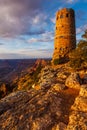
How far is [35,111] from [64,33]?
147 ft

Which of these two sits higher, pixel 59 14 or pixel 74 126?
pixel 59 14

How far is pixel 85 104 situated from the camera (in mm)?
16172

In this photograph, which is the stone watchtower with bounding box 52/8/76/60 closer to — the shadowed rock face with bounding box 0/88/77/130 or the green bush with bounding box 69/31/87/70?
the green bush with bounding box 69/31/87/70

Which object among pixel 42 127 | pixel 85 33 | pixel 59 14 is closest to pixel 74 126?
pixel 42 127

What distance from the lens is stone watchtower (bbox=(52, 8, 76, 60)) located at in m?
58.4

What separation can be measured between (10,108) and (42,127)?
135 inches

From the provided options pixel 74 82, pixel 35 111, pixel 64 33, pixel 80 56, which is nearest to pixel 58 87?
pixel 74 82

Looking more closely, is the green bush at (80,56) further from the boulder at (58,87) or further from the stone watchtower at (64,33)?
the boulder at (58,87)

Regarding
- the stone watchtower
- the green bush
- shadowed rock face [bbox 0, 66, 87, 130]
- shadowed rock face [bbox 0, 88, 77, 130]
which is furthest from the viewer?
the stone watchtower

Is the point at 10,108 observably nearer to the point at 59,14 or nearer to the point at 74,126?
the point at 74,126

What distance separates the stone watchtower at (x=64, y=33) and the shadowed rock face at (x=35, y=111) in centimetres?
4026

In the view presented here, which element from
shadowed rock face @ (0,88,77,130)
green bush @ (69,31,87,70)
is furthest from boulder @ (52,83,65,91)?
green bush @ (69,31,87,70)

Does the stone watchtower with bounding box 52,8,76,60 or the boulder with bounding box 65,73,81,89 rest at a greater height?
the stone watchtower with bounding box 52,8,76,60

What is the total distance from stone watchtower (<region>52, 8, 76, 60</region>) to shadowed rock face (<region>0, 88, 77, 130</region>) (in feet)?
132
